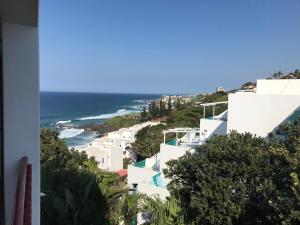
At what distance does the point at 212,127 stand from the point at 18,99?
1528cm

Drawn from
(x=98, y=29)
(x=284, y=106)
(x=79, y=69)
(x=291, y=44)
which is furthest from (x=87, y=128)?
(x=284, y=106)

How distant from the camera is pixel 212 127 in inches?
691

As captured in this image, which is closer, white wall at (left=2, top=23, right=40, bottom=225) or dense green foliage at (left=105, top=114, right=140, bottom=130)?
white wall at (left=2, top=23, right=40, bottom=225)

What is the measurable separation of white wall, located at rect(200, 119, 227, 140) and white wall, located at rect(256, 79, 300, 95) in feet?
9.06

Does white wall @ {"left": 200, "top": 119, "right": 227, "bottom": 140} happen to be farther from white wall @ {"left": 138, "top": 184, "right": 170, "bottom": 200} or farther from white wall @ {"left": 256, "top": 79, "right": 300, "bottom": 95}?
white wall @ {"left": 138, "top": 184, "right": 170, "bottom": 200}

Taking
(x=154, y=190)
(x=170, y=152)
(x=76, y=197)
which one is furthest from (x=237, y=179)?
(x=170, y=152)

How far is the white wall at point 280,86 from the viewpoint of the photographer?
14.0m

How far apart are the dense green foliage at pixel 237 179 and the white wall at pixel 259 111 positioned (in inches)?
124

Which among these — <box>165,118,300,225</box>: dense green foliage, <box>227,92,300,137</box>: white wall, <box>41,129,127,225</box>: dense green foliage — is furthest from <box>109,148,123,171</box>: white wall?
<box>41,129,127,225</box>: dense green foliage

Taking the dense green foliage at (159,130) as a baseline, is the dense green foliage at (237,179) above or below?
above

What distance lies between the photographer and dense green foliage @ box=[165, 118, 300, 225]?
23.4 feet

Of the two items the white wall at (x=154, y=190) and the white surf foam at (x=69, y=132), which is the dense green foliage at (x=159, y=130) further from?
the white surf foam at (x=69, y=132)

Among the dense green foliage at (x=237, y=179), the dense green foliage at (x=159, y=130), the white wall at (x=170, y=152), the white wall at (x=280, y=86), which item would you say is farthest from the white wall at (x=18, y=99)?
the dense green foliage at (x=159, y=130)

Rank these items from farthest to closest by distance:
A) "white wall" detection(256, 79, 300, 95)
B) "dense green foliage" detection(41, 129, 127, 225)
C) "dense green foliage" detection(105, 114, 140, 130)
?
"dense green foliage" detection(105, 114, 140, 130) → "white wall" detection(256, 79, 300, 95) → "dense green foliage" detection(41, 129, 127, 225)
